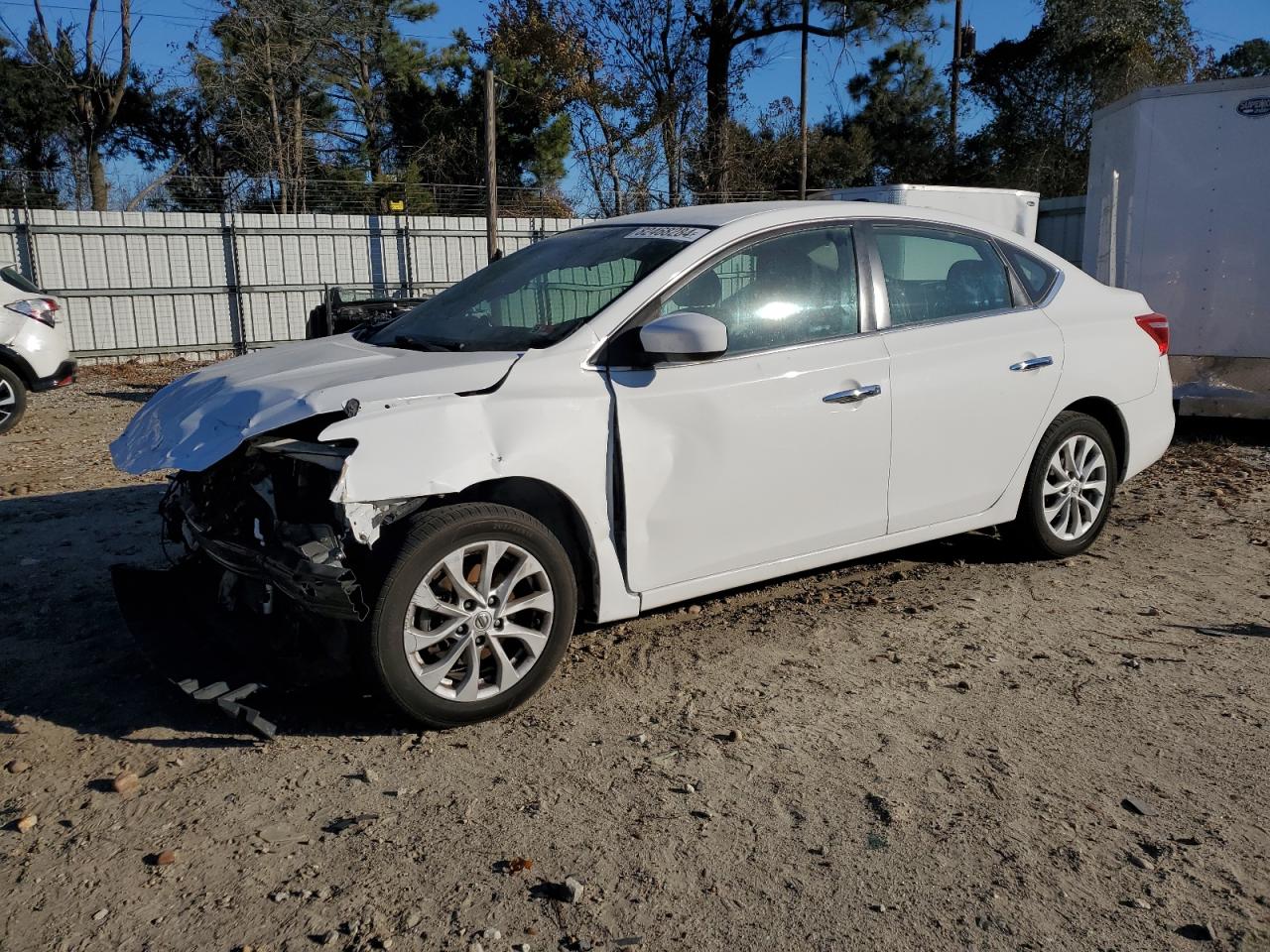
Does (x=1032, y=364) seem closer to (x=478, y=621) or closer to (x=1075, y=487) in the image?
(x=1075, y=487)

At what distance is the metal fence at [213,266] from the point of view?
1622 centimetres

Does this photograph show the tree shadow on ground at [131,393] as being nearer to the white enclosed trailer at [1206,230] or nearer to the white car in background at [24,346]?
the white car in background at [24,346]

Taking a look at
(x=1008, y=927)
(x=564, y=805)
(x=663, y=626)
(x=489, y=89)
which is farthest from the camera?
(x=489, y=89)

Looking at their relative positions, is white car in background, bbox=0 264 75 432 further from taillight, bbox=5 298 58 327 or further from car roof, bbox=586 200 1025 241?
car roof, bbox=586 200 1025 241

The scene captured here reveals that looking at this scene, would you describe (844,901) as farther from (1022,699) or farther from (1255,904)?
(1022,699)

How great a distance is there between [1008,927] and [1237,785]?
3.66ft

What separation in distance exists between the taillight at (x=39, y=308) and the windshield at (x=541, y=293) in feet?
21.9

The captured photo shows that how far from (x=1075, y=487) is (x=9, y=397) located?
350 inches

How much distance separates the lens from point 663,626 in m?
4.64

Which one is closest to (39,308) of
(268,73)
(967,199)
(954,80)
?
(967,199)

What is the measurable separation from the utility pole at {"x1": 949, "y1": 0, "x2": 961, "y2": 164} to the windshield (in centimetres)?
3040

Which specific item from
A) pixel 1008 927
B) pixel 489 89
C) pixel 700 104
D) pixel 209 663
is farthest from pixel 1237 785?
pixel 700 104

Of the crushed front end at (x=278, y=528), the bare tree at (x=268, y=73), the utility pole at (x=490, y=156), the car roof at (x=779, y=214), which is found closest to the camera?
the crushed front end at (x=278, y=528)

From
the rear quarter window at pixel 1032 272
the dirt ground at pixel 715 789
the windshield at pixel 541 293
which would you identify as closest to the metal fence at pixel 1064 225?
the rear quarter window at pixel 1032 272
